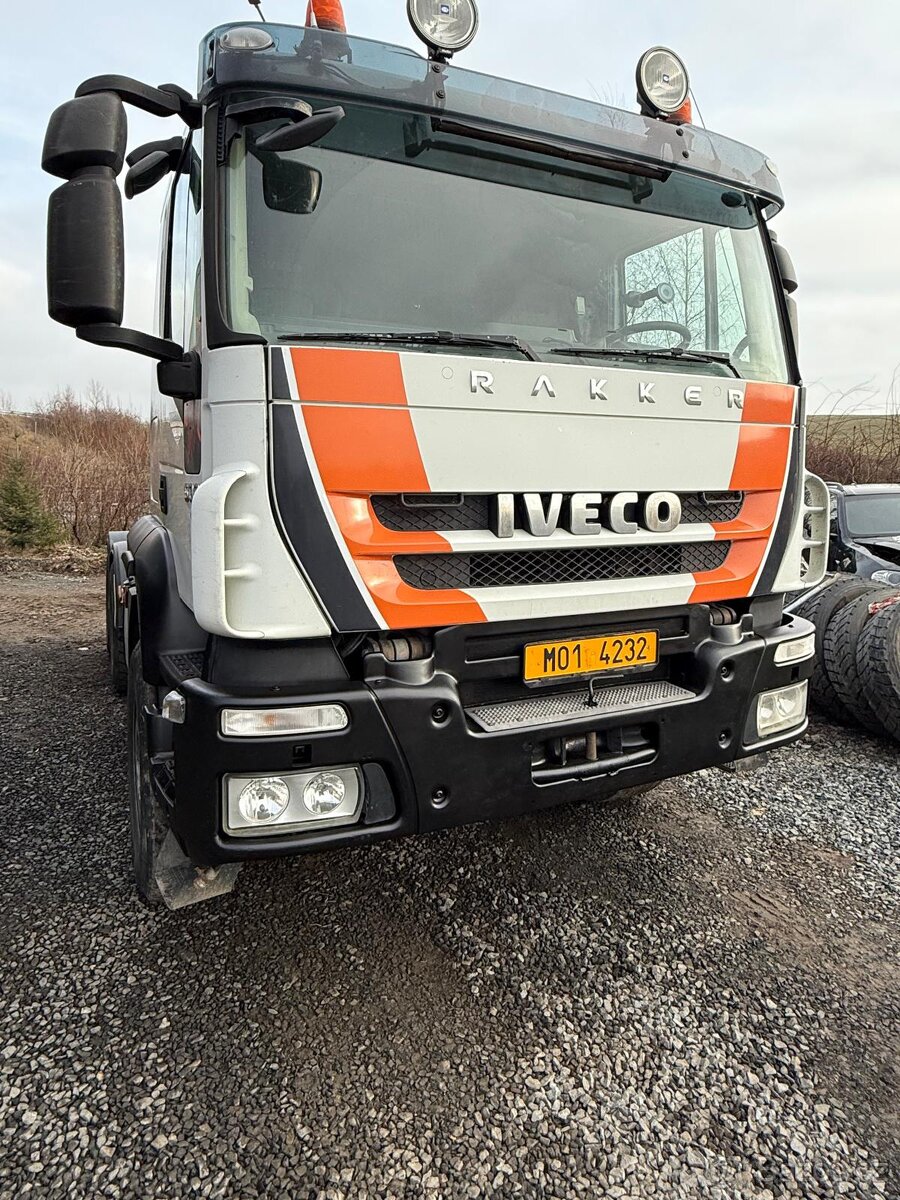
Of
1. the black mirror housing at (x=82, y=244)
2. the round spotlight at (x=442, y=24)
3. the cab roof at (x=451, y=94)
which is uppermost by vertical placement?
the round spotlight at (x=442, y=24)

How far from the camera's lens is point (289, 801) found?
2105 mm

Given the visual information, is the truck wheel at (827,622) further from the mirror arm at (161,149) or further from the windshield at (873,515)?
the mirror arm at (161,149)

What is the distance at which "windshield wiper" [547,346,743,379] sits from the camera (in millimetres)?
2531

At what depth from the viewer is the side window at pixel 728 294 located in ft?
9.68

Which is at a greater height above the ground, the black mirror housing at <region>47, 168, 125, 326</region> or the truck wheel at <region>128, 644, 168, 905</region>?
the black mirror housing at <region>47, 168, 125, 326</region>

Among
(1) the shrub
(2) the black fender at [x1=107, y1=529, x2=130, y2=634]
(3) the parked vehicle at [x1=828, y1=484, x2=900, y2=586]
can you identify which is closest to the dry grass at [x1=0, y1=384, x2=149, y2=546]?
(1) the shrub

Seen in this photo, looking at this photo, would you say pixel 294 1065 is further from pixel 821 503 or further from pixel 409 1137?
pixel 821 503

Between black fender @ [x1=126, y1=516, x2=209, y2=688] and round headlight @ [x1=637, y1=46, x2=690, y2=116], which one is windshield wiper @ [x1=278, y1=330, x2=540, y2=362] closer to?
black fender @ [x1=126, y1=516, x2=209, y2=688]

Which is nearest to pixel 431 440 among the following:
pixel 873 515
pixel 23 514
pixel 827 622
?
pixel 827 622

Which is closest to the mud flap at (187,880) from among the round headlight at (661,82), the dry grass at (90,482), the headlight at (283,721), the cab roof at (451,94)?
the headlight at (283,721)

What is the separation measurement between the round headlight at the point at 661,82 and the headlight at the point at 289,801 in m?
2.55

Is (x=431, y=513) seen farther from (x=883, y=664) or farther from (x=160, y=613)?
(x=883, y=664)

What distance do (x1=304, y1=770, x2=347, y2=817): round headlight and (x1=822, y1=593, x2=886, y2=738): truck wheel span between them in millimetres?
3609

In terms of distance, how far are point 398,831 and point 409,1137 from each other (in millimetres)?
736
